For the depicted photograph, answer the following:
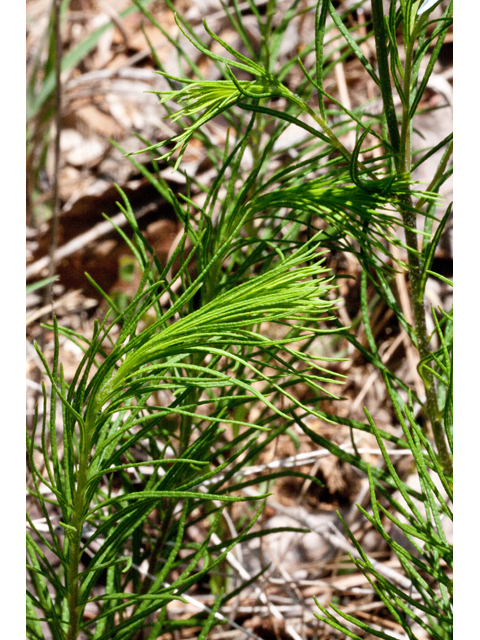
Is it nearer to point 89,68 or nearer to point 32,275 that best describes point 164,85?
point 89,68

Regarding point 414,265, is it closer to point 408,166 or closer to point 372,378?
point 408,166

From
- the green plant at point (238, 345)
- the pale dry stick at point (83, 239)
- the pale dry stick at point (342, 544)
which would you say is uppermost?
the pale dry stick at point (83, 239)

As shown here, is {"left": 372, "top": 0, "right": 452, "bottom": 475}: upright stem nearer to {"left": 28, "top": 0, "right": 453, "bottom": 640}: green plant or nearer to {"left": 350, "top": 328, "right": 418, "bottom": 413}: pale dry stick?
{"left": 28, "top": 0, "right": 453, "bottom": 640}: green plant

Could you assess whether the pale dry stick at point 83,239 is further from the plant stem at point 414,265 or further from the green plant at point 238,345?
the plant stem at point 414,265

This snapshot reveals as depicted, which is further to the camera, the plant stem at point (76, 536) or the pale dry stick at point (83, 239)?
the pale dry stick at point (83, 239)

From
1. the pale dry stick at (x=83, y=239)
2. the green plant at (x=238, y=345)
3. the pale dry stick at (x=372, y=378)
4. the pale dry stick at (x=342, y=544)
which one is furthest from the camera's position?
the pale dry stick at (x=83, y=239)

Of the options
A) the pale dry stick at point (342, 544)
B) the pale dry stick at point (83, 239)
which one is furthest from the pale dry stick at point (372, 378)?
the pale dry stick at point (83, 239)

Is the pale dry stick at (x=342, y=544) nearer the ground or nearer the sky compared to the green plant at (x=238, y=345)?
nearer the ground

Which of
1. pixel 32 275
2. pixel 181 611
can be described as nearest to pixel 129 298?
pixel 32 275

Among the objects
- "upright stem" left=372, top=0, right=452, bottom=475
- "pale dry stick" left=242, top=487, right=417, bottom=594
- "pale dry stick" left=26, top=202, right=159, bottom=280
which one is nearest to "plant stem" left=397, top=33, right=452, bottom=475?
"upright stem" left=372, top=0, right=452, bottom=475
